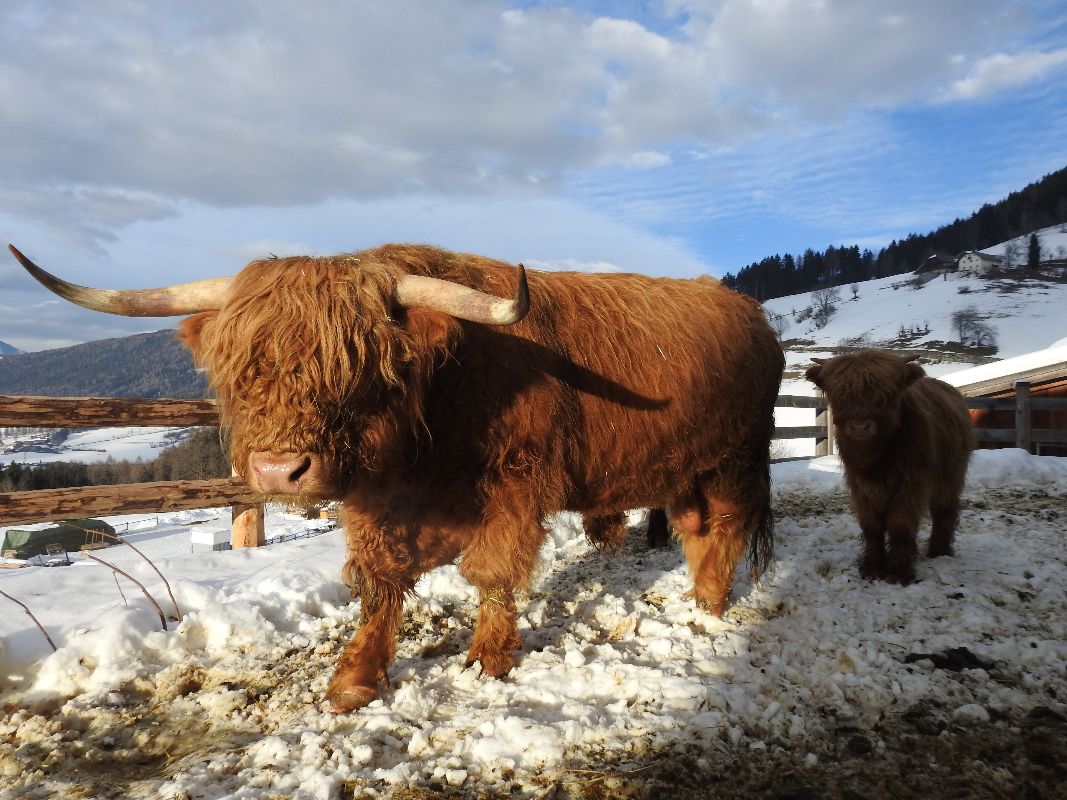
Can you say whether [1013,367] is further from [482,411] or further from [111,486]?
[111,486]

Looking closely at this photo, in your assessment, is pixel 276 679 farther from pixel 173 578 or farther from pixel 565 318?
pixel 565 318

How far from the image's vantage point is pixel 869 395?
436 centimetres

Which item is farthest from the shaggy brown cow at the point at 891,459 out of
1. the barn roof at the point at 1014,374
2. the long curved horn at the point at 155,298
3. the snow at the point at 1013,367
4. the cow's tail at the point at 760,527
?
the snow at the point at 1013,367

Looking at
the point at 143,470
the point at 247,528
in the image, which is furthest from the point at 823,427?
the point at 143,470

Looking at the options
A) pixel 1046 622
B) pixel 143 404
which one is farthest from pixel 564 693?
pixel 143 404

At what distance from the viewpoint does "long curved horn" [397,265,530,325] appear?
2.29 meters

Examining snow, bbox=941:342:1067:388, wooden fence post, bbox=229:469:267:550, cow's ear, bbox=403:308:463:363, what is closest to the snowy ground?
wooden fence post, bbox=229:469:267:550

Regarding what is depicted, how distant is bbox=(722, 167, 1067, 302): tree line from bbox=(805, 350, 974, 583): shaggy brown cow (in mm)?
95665

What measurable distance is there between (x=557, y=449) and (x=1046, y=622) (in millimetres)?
2852

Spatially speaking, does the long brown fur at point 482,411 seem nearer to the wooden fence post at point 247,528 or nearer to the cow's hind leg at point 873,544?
the cow's hind leg at point 873,544

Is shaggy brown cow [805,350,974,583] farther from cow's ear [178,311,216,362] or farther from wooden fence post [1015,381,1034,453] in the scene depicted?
wooden fence post [1015,381,1034,453]

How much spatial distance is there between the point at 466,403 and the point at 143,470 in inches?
643

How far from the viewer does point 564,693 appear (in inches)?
108

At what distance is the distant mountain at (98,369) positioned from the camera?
10537cm
